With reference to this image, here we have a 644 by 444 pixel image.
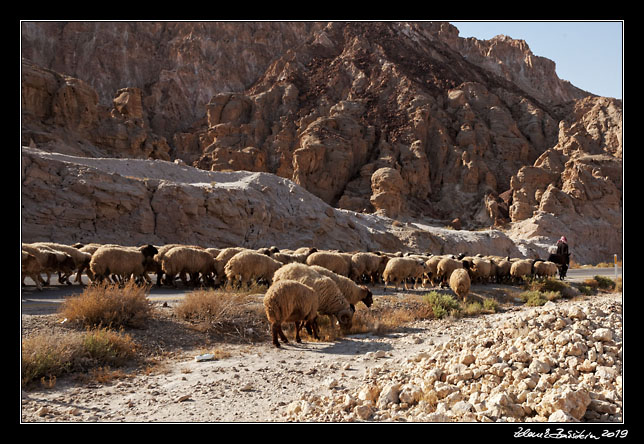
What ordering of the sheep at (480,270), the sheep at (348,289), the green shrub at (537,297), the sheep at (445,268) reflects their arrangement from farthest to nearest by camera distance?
1. the sheep at (480,270)
2. the sheep at (445,268)
3. the green shrub at (537,297)
4. the sheep at (348,289)

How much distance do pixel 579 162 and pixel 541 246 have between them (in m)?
17.4

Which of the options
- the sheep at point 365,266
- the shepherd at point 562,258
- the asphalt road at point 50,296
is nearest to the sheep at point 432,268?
the sheep at point 365,266

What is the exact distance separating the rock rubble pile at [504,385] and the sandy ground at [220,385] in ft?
2.06

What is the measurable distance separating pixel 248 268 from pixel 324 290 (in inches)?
219

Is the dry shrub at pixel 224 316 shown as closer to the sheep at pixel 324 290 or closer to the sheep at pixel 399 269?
the sheep at pixel 324 290

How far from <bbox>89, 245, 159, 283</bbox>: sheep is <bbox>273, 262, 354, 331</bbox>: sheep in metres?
7.36

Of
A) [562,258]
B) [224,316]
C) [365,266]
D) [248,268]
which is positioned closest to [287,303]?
[224,316]

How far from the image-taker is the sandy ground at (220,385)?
18.9 ft

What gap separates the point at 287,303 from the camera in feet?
28.8

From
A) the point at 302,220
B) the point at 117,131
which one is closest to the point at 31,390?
the point at 302,220

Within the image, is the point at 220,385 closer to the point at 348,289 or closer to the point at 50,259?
the point at 348,289

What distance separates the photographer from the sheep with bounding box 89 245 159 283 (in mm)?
15062

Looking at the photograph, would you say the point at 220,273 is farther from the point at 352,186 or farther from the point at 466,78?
the point at 466,78

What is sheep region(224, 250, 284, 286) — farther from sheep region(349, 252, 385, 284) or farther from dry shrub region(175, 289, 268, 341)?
sheep region(349, 252, 385, 284)
